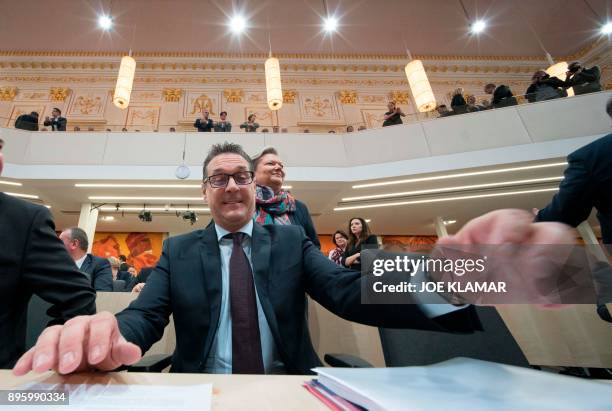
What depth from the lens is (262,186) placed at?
1963 millimetres

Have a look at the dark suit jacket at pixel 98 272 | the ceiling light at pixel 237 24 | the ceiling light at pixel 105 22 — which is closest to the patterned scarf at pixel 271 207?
the dark suit jacket at pixel 98 272

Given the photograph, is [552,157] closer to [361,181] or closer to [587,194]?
[361,181]

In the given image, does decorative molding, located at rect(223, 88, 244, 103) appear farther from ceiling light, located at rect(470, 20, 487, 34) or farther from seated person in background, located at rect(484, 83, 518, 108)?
ceiling light, located at rect(470, 20, 487, 34)

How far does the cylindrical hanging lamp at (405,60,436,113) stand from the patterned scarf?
483 centimetres

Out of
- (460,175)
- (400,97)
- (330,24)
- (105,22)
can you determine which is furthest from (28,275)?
(400,97)

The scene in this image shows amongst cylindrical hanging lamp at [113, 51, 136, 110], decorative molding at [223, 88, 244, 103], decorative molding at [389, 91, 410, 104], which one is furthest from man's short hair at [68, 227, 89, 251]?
decorative molding at [389, 91, 410, 104]

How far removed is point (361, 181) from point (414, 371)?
5.49m

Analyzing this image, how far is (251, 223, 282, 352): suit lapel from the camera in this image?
904 millimetres

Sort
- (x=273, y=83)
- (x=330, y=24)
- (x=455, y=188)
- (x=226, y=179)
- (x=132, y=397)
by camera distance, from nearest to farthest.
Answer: (x=132, y=397), (x=226, y=179), (x=273, y=83), (x=455, y=188), (x=330, y=24)

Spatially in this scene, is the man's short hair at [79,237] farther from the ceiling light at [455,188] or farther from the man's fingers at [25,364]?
the ceiling light at [455,188]

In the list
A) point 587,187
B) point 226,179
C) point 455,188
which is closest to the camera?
point 226,179

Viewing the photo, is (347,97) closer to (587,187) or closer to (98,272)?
(98,272)

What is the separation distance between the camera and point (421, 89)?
224 inches

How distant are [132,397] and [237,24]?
9.72m
